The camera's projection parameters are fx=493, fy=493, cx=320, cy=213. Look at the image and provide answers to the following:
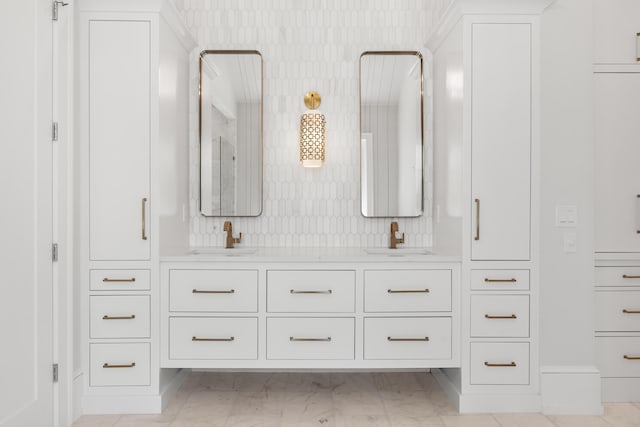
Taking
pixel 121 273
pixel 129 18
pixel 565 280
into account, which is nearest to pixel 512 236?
pixel 565 280

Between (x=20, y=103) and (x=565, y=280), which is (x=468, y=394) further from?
(x=20, y=103)

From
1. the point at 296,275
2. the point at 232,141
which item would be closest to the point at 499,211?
the point at 296,275

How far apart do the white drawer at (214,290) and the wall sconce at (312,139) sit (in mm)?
1031

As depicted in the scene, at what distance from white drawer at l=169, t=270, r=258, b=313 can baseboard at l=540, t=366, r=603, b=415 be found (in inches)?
71.3

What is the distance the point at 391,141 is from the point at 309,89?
724 mm

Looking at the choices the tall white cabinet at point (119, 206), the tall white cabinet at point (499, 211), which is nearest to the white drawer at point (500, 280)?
the tall white cabinet at point (499, 211)

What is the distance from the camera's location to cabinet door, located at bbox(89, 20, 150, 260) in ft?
9.51

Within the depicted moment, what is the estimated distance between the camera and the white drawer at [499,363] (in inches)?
115

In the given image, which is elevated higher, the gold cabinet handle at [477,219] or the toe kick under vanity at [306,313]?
the gold cabinet handle at [477,219]

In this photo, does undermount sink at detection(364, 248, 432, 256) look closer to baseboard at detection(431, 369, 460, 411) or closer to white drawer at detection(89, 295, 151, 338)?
baseboard at detection(431, 369, 460, 411)

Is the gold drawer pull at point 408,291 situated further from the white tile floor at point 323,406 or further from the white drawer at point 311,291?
the white tile floor at point 323,406

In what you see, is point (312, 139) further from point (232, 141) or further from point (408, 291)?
point (408, 291)

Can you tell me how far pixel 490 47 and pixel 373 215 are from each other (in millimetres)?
1383

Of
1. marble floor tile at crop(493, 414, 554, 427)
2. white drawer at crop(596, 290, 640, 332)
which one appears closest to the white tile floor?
marble floor tile at crop(493, 414, 554, 427)
